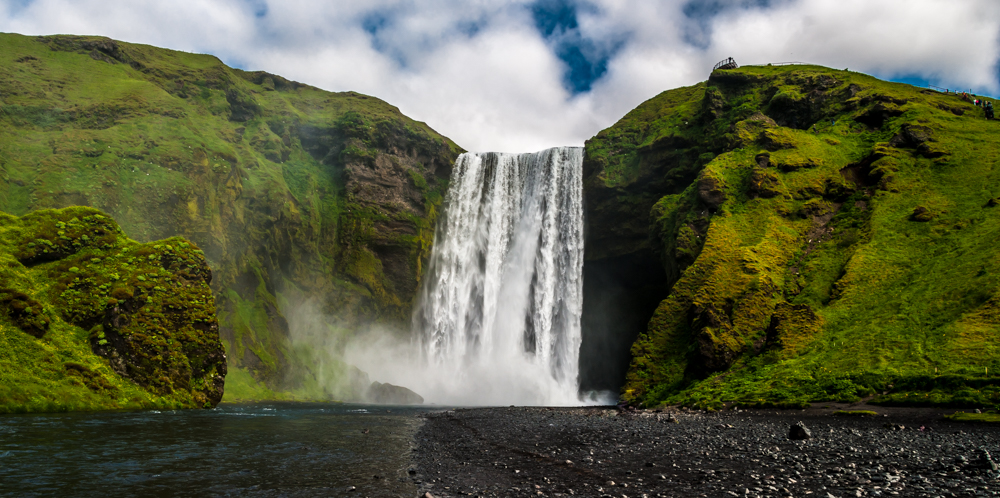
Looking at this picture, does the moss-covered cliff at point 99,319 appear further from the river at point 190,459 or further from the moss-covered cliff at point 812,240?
the moss-covered cliff at point 812,240

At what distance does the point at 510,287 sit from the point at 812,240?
33657 mm

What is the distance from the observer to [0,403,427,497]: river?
31.0ft

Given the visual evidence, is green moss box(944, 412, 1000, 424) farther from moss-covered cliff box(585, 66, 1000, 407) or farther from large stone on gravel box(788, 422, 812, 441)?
large stone on gravel box(788, 422, 812, 441)

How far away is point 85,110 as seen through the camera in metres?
62.3

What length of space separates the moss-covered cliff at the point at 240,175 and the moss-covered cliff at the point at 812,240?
30.4 meters

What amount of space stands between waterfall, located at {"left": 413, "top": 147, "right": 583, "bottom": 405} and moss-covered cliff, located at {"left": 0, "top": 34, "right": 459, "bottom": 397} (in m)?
6.27

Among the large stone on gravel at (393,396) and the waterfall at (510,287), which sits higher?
the waterfall at (510,287)

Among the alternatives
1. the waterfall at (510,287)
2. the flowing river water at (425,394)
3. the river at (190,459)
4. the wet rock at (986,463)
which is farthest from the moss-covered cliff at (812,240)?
the river at (190,459)

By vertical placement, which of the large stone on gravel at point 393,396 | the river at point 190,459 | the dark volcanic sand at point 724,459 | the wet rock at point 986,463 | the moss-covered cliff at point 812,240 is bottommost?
the large stone on gravel at point 393,396

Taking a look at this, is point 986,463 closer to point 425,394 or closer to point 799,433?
point 799,433

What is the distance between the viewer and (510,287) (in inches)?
2457

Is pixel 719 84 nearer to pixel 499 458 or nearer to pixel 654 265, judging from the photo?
pixel 654 265

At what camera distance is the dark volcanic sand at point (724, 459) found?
28.4 feet

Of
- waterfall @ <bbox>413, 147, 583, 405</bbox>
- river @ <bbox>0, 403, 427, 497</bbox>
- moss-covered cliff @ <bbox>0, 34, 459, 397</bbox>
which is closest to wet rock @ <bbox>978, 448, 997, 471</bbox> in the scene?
river @ <bbox>0, 403, 427, 497</bbox>
